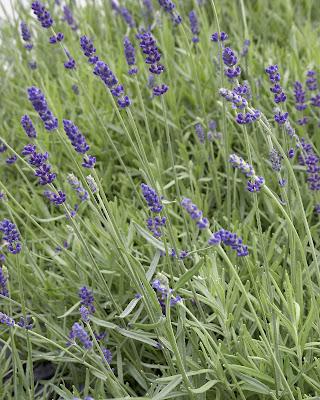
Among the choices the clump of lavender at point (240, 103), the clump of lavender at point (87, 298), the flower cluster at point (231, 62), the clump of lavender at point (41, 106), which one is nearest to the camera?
the clump of lavender at point (240, 103)

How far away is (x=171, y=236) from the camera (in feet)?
7.21

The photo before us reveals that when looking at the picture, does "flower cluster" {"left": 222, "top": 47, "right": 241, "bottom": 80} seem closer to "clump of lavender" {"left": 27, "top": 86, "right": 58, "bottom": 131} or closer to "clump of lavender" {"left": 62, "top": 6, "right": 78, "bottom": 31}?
"clump of lavender" {"left": 27, "top": 86, "right": 58, "bottom": 131}

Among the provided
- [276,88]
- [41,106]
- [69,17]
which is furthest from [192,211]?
[69,17]

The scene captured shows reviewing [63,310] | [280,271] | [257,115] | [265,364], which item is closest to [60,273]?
[63,310]

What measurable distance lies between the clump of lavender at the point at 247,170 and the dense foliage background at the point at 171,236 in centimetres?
7

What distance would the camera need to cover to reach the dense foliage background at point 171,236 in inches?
80.0

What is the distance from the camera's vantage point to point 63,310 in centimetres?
276

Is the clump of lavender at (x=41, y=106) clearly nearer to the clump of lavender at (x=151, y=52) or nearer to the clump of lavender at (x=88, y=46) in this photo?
the clump of lavender at (x=88, y=46)

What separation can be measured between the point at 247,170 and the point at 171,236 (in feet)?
2.32

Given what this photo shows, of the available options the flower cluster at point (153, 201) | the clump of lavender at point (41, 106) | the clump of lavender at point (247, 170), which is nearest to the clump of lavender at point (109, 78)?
the clump of lavender at point (41, 106)

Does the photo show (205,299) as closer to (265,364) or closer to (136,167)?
(265,364)

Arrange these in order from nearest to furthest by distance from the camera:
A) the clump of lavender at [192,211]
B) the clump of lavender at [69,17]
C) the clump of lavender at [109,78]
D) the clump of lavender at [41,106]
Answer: the clump of lavender at [192,211] < the clump of lavender at [109,78] < the clump of lavender at [41,106] < the clump of lavender at [69,17]

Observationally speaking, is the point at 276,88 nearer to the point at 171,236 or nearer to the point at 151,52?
the point at 151,52

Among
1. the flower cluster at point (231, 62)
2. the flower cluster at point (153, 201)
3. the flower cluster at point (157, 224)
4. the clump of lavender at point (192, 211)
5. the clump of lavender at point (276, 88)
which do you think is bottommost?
the flower cluster at point (157, 224)
